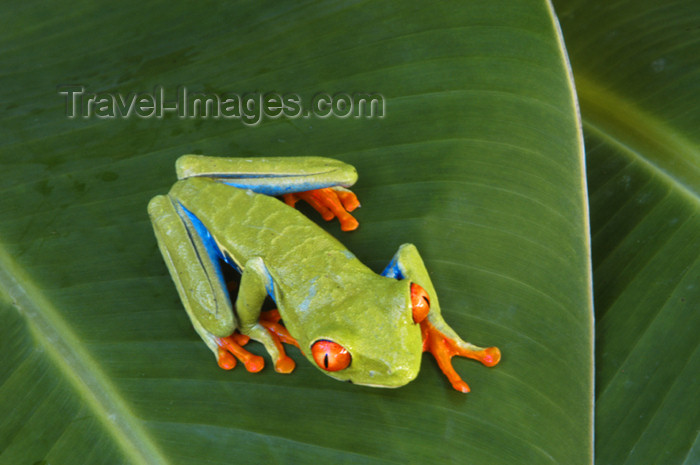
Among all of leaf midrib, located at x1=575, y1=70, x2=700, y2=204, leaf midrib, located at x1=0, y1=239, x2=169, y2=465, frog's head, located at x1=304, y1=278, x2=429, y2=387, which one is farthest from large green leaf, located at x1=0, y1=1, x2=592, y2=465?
leaf midrib, located at x1=575, y1=70, x2=700, y2=204

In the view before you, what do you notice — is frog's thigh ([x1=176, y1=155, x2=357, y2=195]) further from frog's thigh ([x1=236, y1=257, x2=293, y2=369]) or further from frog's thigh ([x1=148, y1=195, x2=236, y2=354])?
frog's thigh ([x1=236, y1=257, x2=293, y2=369])

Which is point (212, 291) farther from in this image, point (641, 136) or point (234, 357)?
point (641, 136)

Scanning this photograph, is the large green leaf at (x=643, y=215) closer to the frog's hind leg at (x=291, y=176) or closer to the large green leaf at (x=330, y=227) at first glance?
the large green leaf at (x=330, y=227)

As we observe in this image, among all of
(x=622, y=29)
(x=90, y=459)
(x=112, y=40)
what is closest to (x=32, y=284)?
(x=90, y=459)

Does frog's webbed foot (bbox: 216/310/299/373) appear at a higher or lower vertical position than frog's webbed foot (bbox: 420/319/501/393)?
lower

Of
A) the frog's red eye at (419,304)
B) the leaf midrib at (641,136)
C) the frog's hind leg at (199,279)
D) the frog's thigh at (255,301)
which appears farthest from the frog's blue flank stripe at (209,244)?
the leaf midrib at (641,136)
